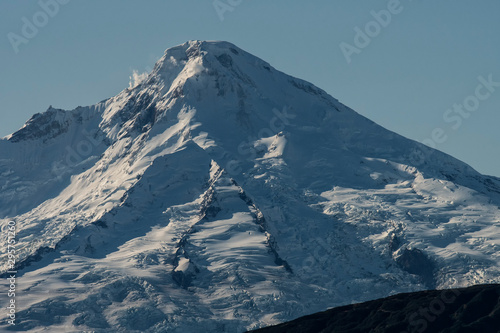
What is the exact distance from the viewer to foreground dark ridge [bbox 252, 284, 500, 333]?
158 metres

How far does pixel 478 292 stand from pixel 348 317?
20829mm

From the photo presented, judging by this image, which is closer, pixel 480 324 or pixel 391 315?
pixel 480 324

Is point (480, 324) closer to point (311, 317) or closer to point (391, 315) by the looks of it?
point (391, 315)

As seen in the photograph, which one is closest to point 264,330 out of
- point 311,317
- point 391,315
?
point 311,317

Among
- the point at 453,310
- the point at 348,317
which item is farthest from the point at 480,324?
the point at 348,317

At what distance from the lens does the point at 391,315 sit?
166m

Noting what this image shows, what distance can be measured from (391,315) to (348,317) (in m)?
7.83

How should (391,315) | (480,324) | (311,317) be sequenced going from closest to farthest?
(480,324), (391,315), (311,317)

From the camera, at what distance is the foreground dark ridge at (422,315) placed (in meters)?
158

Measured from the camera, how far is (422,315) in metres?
161

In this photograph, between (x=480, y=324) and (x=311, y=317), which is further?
(x=311, y=317)

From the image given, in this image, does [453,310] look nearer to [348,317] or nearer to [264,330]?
[348,317]

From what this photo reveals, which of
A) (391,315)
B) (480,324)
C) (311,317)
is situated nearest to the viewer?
(480,324)

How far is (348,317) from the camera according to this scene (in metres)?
171
